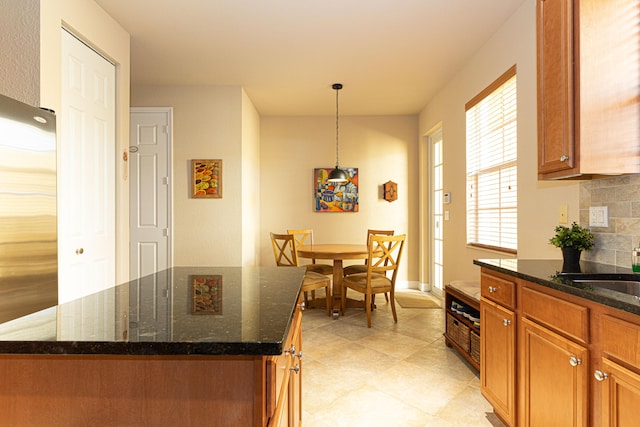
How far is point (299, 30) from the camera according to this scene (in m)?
3.02

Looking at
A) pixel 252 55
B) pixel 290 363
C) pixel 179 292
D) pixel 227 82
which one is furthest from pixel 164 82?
pixel 290 363

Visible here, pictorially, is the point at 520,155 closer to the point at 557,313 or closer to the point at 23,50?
the point at 557,313

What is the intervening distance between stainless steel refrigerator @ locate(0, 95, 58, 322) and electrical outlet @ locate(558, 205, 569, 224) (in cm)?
292

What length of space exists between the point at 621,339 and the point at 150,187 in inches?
173

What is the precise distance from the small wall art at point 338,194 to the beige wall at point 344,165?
0.09 meters

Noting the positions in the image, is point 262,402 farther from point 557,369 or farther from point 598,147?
point 598,147

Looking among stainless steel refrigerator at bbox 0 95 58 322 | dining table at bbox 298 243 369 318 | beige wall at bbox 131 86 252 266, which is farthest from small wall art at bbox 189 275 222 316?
beige wall at bbox 131 86 252 266

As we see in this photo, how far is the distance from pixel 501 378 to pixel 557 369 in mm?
501

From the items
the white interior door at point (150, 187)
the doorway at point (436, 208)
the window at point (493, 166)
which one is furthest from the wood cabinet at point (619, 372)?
the white interior door at point (150, 187)

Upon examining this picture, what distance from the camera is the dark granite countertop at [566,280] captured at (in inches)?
45.0

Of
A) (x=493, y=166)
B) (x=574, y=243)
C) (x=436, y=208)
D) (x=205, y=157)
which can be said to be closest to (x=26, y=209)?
(x=205, y=157)

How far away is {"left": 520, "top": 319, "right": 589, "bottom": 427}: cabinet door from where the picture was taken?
133cm

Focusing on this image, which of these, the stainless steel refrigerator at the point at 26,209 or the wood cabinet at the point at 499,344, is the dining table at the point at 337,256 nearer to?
the wood cabinet at the point at 499,344

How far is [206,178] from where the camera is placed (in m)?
4.30
